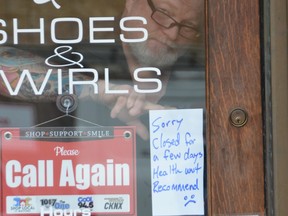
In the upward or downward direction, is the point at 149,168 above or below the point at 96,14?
below

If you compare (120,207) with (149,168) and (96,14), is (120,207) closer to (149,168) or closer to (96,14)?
(149,168)

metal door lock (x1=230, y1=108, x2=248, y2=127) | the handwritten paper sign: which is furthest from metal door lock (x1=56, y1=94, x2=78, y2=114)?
metal door lock (x1=230, y1=108, x2=248, y2=127)

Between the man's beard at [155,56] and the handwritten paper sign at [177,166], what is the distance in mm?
207

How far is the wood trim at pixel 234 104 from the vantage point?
2.99m

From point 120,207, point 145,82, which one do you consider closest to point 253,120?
point 145,82

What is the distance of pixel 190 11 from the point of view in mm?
2984

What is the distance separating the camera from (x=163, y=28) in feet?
9.78

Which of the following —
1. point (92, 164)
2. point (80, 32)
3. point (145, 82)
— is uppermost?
point (80, 32)

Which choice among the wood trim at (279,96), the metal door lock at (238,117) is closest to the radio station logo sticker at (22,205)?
the metal door lock at (238,117)

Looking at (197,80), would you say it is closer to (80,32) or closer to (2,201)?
(80,32)

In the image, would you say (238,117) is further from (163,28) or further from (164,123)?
(163,28)

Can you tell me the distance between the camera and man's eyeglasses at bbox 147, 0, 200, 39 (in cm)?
298

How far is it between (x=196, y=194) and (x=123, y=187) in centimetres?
30

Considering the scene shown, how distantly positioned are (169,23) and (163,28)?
0.11 ft
